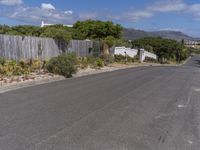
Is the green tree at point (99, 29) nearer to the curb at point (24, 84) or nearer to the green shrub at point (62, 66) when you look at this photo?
the green shrub at point (62, 66)

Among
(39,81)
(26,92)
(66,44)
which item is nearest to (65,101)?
(26,92)

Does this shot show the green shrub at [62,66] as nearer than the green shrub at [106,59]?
Yes

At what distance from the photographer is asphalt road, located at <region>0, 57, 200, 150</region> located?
7383 millimetres

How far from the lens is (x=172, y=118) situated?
34.6ft

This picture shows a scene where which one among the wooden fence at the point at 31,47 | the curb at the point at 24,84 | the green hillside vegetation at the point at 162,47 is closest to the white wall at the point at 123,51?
the wooden fence at the point at 31,47

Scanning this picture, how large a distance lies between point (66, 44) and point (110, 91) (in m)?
16.3

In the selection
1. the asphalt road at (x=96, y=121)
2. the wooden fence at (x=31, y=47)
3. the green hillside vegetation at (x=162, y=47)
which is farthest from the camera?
the green hillside vegetation at (x=162, y=47)

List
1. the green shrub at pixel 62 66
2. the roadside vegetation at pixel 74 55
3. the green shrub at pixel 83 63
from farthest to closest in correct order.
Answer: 1. the green shrub at pixel 83 63
2. the green shrub at pixel 62 66
3. the roadside vegetation at pixel 74 55

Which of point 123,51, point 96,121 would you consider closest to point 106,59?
point 123,51

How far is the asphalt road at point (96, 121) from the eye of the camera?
7.38 m

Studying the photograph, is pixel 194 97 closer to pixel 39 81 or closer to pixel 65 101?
pixel 65 101

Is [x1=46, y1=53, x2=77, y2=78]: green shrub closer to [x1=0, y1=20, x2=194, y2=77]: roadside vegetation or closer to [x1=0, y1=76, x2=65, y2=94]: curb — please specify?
[x1=0, y1=20, x2=194, y2=77]: roadside vegetation

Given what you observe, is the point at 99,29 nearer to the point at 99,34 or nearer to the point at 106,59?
the point at 99,34

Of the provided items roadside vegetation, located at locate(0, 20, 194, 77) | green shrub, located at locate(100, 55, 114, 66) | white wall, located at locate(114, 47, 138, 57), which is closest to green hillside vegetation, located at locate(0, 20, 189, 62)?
roadside vegetation, located at locate(0, 20, 194, 77)
